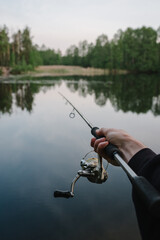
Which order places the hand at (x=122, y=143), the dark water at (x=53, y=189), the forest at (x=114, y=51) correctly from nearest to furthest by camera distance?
1. the hand at (x=122, y=143)
2. the dark water at (x=53, y=189)
3. the forest at (x=114, y=51)

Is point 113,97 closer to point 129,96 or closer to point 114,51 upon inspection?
point 129,96

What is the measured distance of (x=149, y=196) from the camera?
77 cm

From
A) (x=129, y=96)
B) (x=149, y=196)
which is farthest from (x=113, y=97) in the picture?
(x=149, y=196)

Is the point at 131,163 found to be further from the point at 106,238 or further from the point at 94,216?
the point at 94,216

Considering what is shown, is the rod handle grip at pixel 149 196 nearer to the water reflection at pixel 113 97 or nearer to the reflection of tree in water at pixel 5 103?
the water reflection at pixel 113 97

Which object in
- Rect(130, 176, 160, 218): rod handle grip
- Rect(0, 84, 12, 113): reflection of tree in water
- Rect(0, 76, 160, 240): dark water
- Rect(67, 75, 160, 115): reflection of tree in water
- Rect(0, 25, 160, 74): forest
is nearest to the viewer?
Rect(130, 176, 160, 218): rod handle grip

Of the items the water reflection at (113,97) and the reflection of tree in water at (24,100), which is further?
the reflection of tree in water at (24,100)

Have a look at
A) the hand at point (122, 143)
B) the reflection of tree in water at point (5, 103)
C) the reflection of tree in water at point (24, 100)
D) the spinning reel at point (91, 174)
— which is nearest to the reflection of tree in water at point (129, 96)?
the reflection of tree in water at point (24, 100)

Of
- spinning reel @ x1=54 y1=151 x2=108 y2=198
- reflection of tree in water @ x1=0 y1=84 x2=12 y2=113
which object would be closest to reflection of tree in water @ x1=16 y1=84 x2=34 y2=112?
reflection of tree in water @ x1=0 y1=84 x2=12 y2=113

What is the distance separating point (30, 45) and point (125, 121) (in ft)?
234

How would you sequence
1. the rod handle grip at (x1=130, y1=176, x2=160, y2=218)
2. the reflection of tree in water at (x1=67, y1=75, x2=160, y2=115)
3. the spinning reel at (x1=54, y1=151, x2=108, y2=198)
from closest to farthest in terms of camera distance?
the rod handle grip at (x1=130, y1=176, x2=160, y2=218) < the spinning reel at (x1=54, y1=151, x2=108, y2=198) < the reflection of tree in water at (x1=67, y1=75, x2=160, y2=115)

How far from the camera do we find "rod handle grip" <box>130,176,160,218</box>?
0.73 m

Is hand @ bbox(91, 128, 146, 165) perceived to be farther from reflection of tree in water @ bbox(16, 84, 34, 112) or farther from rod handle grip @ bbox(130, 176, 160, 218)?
reflection of tree in water @ bbox(16, 84, 34, 112)

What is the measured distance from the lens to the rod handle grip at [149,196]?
0.73 metres
